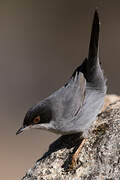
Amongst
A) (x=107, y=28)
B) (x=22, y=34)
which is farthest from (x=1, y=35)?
(x=107, y=28)

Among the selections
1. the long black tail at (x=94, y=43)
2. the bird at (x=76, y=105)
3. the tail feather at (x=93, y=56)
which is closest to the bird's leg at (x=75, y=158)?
the bird at (x=76, y=105)

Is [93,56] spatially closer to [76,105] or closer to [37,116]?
[76,105]

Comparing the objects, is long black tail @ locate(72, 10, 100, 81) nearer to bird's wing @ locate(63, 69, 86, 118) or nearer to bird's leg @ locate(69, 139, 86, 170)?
bird's wing @ locate(63, 69, 86, 118)

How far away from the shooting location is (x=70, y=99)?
237 inches

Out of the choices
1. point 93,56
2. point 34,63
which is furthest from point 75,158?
point 34,63

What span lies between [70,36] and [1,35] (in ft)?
7.69

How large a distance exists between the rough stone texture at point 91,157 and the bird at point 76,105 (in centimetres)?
13

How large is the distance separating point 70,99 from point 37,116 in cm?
60

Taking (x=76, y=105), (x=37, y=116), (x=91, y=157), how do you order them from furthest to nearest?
1. (x=76, y=105)
2. (x=37, y=116)
3. (x=91, y=157)

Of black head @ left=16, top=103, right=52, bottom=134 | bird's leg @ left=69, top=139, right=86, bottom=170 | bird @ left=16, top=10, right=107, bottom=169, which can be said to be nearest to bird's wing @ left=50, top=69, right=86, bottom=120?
bird @ left=16, top=10, right=107, bottom=169

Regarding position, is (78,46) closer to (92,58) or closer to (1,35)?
(1,35)

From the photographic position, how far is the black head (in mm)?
5656

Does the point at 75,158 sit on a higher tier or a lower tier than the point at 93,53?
lower

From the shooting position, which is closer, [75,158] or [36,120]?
[75,158]
